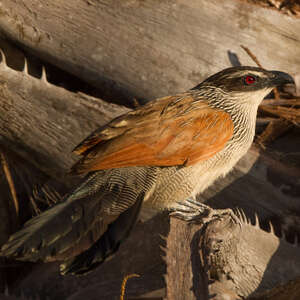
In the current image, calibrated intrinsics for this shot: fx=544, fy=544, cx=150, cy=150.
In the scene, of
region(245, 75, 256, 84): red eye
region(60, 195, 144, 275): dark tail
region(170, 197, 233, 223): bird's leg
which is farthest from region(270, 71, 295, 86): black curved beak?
region(60, 195, 144, 275): dark tail

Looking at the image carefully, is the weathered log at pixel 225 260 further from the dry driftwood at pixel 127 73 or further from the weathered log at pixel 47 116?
the weathered log at pixel 47 116

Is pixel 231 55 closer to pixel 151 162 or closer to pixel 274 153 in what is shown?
pixel 274 153

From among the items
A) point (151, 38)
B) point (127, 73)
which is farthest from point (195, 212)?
point (151, 38)

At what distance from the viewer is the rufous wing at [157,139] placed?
2.48m

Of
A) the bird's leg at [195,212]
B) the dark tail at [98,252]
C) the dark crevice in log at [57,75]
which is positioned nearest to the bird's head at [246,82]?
the dark crevice in log at [57,75]

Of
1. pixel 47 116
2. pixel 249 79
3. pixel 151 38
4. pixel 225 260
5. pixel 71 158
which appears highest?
pixel 249 79

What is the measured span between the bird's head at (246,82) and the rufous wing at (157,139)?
28 centimetres

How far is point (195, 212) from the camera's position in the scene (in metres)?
2.86

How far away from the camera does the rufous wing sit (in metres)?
2.48

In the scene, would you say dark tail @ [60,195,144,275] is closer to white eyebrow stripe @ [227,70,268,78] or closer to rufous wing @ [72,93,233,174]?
rufous wing @ [72,93,233,174]

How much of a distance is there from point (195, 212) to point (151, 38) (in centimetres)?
101

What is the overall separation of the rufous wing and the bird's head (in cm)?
28

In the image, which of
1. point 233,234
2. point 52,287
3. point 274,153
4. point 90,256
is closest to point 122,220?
point 90,256

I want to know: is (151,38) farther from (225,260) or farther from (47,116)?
(225,260)
